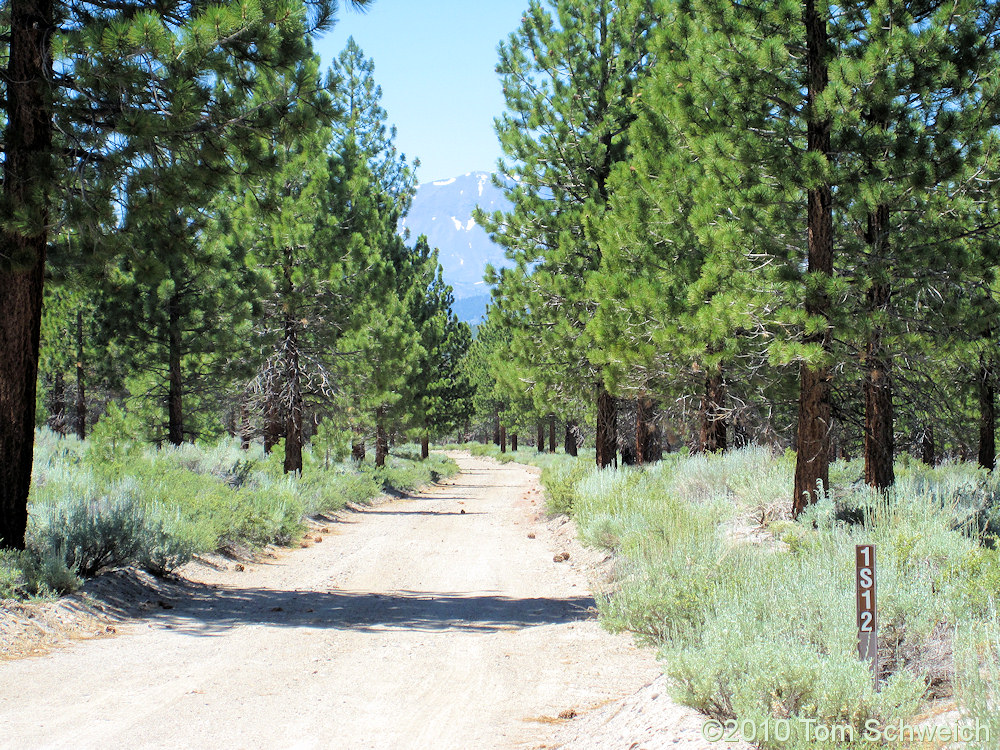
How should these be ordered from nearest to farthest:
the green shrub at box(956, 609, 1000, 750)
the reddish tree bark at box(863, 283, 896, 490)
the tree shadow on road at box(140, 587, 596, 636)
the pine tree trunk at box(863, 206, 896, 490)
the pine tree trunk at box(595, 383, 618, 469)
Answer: the green shrub at box(956, 609, 1000, 750) → the tree shadow on road at box(140, 587, 596, 636) → the pine tree trunk at box(863, 206, 896, 490) → the reddish tree bark at box(863, 283, 896, 490) → the pine tree trunk at box(595, 383, 618, 469)

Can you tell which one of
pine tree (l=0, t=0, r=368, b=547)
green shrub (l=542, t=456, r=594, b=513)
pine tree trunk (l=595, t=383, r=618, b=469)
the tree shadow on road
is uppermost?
pine tree (l=0, t=0, r=368, b=547)

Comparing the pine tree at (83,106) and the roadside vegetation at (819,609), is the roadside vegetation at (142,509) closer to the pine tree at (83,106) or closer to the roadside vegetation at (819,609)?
the pine tree at (83,106)

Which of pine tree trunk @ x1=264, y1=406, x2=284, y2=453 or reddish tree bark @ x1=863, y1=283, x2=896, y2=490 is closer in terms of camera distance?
reddish tree bark @ x1=863, y1=283, x2=896, y2=490

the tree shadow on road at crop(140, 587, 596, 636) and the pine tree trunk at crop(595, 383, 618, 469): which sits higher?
the pine tree trunk at crop(595, 383, 618, 469)

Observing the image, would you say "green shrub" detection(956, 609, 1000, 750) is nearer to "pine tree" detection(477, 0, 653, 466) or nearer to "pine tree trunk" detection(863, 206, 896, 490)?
"pine tree trunk" detection(863, 206, 896, 490)

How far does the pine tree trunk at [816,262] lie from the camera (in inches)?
357

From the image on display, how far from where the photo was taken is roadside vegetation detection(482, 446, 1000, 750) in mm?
3463

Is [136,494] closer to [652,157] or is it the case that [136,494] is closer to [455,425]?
[652,157]

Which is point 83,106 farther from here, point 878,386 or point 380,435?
point 380,435

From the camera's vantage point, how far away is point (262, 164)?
8.10 meters

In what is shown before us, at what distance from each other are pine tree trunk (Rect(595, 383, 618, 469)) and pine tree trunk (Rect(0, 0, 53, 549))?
44.7 feet

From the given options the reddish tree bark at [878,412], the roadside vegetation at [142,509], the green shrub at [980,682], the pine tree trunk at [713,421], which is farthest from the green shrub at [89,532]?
the pine tree trunk at [713,421]

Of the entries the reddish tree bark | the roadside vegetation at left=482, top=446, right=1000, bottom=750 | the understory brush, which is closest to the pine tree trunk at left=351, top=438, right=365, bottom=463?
the roadside vegetation at left=482, top=446, right=1000, bottom=750

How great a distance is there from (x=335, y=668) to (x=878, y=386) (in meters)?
7.23
